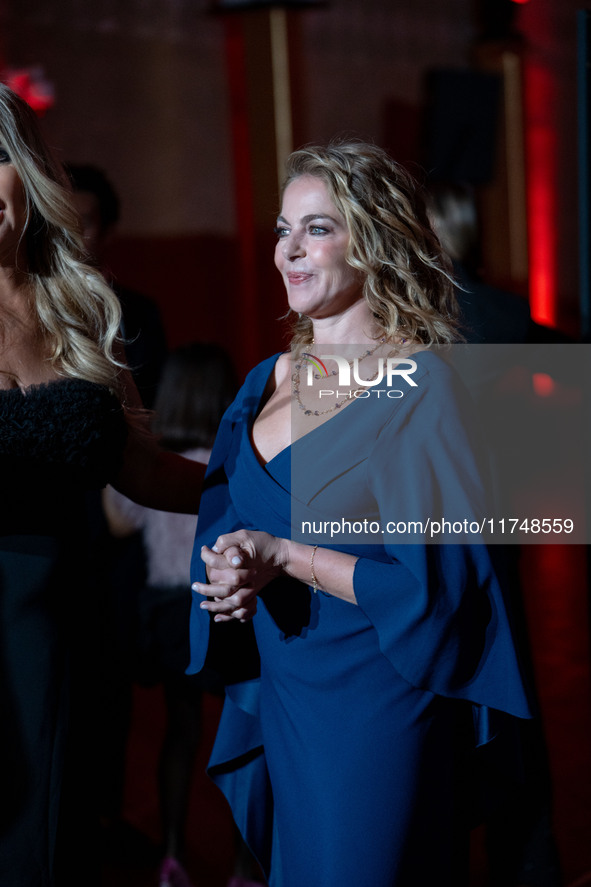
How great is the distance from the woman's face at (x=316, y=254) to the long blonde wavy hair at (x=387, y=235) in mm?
18

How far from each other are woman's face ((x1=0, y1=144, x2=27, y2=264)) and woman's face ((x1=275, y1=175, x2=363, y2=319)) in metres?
0.47

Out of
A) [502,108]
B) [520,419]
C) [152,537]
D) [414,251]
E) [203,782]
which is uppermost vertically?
[502,108]

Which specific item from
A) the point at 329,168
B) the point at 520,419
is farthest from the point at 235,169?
the point at 329,168

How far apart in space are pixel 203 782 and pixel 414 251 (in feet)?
7.43

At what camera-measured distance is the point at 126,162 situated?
6.82 m

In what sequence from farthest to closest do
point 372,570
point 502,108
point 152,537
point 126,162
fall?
point 502,108
point 126,162
point 152,537
point 372,570

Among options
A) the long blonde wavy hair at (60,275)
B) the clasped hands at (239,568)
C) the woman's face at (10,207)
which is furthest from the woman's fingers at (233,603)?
the woman's face at (10,207)

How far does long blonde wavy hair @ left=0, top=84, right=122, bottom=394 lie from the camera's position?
68.9 inches

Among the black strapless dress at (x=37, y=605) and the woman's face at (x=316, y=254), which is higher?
the woman's face at (x=316, y=254)

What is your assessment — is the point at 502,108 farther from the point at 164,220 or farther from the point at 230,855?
the point at 230,855

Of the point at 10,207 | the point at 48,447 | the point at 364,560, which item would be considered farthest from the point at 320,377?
the point at 10,207

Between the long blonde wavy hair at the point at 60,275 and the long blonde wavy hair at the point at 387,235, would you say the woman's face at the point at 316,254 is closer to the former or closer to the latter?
the long blonde wavy hair at the point at 387,235

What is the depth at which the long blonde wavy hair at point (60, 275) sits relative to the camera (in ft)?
5.74

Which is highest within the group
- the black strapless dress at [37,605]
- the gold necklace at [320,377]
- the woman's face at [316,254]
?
the woman's face at [316,254]
